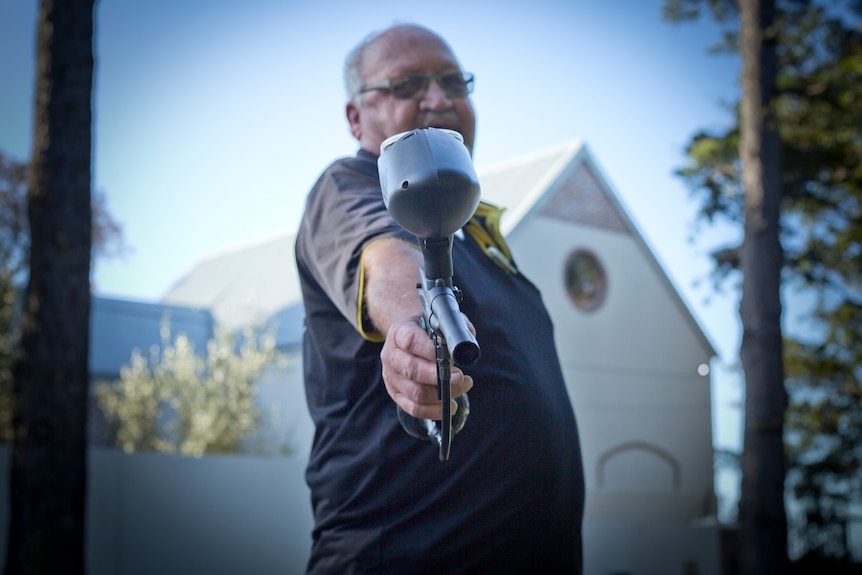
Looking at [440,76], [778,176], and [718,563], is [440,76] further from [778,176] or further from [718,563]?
[718,563]

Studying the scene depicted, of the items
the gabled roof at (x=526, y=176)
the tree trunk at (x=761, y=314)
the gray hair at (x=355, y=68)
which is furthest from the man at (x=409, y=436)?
the gabled roof at (x=526, y=176)

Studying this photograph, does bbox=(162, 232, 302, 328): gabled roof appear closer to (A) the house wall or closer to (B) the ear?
(A) the house wall

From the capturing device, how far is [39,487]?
443 cm

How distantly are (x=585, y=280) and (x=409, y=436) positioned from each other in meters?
13.1

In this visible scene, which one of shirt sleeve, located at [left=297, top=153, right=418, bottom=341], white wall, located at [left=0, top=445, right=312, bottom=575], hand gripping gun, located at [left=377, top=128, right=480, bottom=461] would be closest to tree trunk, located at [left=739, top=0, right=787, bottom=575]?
white wall, located at [left=0, top=445, right=312, bottom=575]

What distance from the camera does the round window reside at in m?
14.0

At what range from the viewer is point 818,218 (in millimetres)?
11438

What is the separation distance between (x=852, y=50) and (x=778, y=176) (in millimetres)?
2292

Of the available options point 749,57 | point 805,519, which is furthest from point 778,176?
point 805,519

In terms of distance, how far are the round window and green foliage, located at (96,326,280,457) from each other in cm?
482

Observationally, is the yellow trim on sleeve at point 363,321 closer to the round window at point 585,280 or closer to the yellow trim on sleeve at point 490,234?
the yellow trim on sleeve at point 490,234

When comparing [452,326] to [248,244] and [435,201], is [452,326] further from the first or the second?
[248,244]

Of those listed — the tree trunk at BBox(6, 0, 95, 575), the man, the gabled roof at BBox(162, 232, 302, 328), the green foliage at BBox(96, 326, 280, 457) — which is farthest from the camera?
the gabled roof at BBox(162, 232, 302, 328)

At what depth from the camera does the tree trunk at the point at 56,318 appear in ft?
14.5
